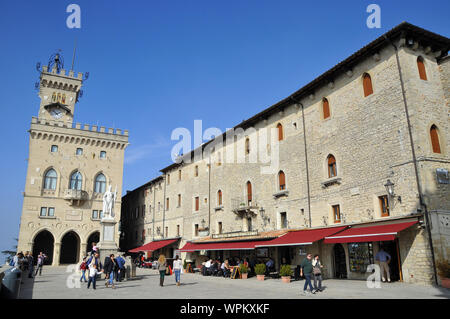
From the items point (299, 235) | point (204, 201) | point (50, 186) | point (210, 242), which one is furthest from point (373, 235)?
point (50, 186)

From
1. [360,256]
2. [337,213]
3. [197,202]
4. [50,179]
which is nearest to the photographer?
[360,256]

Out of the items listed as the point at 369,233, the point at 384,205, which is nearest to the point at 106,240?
the point at 369,233

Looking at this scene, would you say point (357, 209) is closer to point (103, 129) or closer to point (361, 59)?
point (361, 59)

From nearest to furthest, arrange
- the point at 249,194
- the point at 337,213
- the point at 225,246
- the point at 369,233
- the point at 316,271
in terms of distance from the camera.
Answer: the point at 316,271, the point at 369,233, the point at 337,213, the point at 225,246, the point at 249,194

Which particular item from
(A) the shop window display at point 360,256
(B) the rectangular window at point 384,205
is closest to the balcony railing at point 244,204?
(A) the shop window display at point 360,256

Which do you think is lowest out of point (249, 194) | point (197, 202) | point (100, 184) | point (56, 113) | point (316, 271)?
point (316, 271)

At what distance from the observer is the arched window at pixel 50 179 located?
1450 inches

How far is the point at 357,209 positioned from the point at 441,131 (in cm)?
489

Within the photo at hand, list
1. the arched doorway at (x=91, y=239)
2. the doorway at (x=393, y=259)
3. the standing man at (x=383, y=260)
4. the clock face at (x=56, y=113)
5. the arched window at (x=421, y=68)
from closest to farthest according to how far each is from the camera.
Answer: the standing man at (x=383, y=260)
the doorway at (x=393, y=259)
the arched window at (x=421, y=68)
the arched doorway at (x=91, y=239)
the clock face at (x=56, y=113)

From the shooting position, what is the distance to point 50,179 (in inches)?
1459

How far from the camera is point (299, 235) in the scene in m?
18.5

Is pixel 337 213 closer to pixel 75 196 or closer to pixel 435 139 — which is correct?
pixel 435 139

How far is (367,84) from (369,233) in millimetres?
7262

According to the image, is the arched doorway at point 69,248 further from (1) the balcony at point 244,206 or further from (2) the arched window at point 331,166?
(2) the arched window at point 331,166
